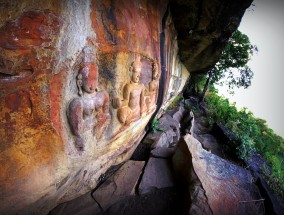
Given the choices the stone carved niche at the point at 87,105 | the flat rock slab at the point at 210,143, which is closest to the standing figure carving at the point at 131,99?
the stone carved niche at the point at 87,105

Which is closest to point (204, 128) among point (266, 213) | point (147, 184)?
point (266, 213)

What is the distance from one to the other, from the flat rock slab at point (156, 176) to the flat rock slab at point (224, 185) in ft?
2.17

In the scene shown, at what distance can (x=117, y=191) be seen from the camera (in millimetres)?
3641

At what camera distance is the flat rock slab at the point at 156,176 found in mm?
3791

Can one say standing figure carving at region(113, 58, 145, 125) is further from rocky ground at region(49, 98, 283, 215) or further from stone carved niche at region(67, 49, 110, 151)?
rocky ground at region(49, 98, 283, 215)

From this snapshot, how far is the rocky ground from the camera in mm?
3312

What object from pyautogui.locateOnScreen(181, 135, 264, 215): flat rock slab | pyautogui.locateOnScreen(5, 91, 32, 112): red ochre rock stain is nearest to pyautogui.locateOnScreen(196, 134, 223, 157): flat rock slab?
pyautogui.locateOnScreen(181, 135, 264, 215): flat rock slab

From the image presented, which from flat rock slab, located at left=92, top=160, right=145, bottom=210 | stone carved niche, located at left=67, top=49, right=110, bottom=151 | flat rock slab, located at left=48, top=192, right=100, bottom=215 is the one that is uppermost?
stone carved niche, located at left=67, top=49, right=110, bottom=151

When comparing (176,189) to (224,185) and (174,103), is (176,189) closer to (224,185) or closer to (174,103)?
(224,185)

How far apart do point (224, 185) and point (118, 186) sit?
2097 millimetres

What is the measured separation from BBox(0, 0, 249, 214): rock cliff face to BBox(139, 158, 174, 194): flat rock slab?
1.06 metres

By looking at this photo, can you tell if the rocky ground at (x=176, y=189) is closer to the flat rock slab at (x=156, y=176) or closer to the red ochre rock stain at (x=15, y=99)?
the flat rock slab at (x=156, y=176)

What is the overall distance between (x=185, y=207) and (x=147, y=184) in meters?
0.85

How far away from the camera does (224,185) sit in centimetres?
374
